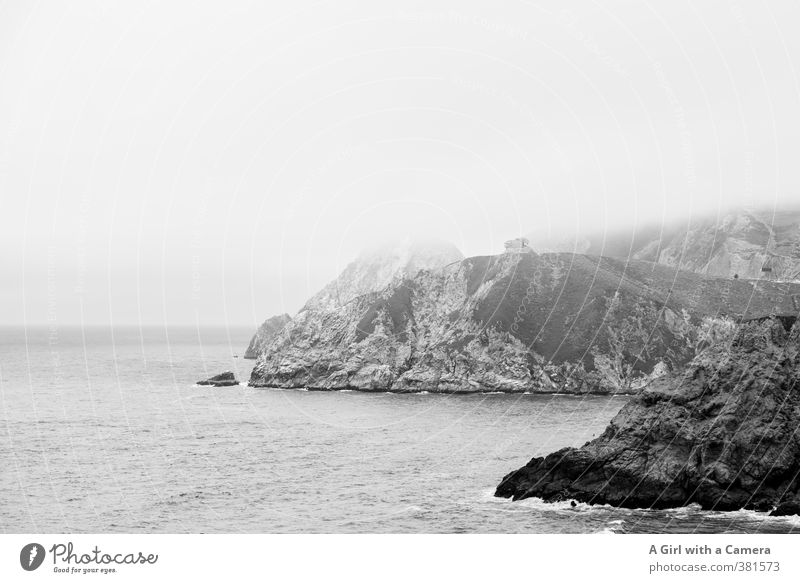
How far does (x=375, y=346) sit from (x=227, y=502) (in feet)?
383

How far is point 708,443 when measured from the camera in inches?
2243

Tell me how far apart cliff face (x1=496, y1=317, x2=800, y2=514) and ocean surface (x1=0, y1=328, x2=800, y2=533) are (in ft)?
6.22

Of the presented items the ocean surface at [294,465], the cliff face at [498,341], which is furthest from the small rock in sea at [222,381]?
the ocean surface at [294,465]

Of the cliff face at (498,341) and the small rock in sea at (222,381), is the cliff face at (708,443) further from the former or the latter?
the small rock in sea at (222,381)

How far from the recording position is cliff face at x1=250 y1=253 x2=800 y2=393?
166 metres

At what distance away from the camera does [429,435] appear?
10162cm

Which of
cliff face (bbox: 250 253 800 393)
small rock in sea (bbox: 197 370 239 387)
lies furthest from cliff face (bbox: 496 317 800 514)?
small rock in sea (bbox: 197 370 239 387)

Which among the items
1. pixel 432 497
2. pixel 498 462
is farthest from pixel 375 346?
pixel 432 497

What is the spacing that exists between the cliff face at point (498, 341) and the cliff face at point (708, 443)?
100621 mm

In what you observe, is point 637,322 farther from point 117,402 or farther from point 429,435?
point 117,402

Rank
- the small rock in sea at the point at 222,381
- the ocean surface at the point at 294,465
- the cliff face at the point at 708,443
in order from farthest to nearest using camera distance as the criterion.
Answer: the small rock in sea at the point at 222,381 → the cliff face at the point at 708,443 → the ocean surface at the point at 294,465

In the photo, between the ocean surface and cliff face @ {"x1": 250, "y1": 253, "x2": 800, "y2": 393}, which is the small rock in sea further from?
the ocean surface

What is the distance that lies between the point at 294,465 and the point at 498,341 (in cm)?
10110

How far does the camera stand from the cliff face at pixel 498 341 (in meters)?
166
